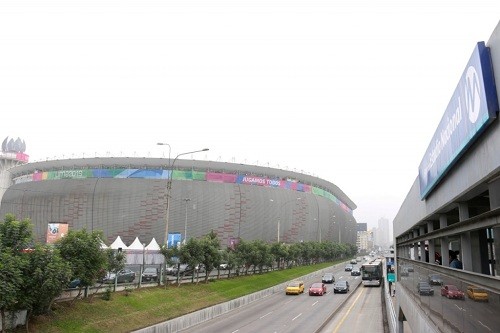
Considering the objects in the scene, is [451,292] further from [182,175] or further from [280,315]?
[182,175]

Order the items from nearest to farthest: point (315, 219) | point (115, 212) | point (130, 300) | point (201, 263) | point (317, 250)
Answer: point (130, 300)
point (201, 263)
point (317, 250)
point (115, 212)
point (315, 219)

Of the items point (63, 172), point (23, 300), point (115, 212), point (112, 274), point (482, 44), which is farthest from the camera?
point (63, 172)

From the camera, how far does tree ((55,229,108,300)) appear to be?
22641mm

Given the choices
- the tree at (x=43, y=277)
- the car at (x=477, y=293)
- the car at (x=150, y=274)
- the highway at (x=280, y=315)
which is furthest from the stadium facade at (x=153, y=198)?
the car at (x=477, y=293)

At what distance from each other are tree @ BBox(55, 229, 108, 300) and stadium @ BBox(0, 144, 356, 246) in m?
72.0

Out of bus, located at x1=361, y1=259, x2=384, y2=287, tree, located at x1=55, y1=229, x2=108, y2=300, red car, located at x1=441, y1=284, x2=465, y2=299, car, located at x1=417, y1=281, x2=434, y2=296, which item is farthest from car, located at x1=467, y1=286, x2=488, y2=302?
bus, located at x1=361, y1=259, x2=384, y2=287

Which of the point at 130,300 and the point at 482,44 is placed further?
the point at 130,300

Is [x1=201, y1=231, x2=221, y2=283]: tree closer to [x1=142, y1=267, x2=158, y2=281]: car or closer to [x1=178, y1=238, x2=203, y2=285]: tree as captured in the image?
[x1=178, y1=238, x2=203, y2=285]: tree

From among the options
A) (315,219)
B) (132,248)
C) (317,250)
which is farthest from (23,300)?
(315,219)

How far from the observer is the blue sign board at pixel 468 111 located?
16.2 ft

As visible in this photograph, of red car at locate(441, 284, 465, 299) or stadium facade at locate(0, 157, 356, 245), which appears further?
stadium facade at locate(0, 157, 356, 245)

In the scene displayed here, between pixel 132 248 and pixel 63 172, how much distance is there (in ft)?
207

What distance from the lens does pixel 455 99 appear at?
6.61m

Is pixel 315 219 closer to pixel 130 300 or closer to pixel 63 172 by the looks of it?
pixel 63 172
